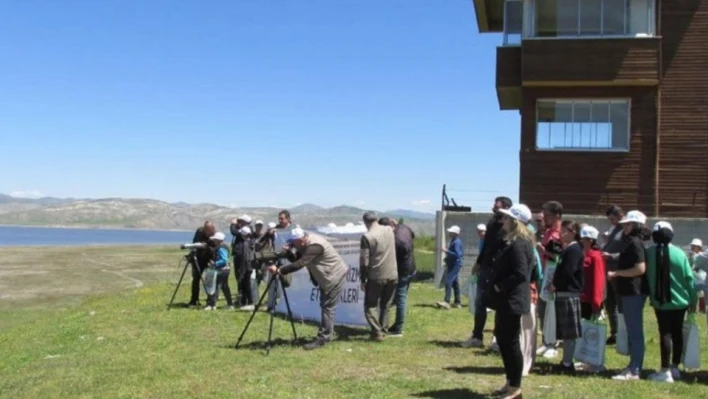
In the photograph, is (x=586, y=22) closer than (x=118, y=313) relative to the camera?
No

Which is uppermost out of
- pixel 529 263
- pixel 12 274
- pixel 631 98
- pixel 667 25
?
pixel 667 25

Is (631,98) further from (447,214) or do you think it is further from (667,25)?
(447,214)

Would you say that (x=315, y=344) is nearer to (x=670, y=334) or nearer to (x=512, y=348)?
(x=512, y=348)

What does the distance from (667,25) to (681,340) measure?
16.7m

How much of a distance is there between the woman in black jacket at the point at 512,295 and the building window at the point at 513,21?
58.3ft

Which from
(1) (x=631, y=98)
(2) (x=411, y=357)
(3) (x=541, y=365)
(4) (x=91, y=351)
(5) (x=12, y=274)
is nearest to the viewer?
(3) (x=541, y=365)

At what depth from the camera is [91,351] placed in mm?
12922

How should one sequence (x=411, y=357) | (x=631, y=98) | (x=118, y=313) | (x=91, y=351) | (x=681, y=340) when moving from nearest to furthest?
1. (x=681, y=340)
2. (x=411, y=357)
3. (x=91, y=351)
4. (x=118, y=313)
5. (x=631, y=98)

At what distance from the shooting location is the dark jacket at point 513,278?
828 centimetres

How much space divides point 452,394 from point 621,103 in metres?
17.4

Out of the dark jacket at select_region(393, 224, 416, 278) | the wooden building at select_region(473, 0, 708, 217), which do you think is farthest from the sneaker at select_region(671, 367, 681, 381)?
the wooden building at select_region(473, 0, 708, 217)

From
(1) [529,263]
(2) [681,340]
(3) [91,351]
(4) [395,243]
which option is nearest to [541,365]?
(2) [681,340]

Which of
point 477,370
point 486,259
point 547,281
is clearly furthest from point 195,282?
point 547,281

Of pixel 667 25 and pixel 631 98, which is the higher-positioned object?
pixel 667 25
